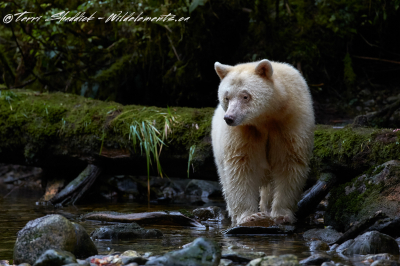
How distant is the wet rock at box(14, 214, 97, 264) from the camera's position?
3514 mm

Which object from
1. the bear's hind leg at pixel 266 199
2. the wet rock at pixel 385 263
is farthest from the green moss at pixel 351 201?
the wet rock at pixel 385 263

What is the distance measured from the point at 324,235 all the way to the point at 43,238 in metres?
2.72

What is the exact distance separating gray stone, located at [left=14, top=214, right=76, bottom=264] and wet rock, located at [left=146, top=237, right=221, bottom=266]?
0.79 meters

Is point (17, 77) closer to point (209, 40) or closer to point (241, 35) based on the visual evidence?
point (209, 40)

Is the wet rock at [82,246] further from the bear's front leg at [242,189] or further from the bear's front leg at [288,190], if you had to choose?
the bear's front leg at [288,190]

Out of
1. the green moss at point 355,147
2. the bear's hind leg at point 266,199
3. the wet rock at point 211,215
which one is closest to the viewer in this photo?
the green moss at point 355,147

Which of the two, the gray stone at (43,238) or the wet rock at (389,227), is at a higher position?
the gray stone at (43,238)

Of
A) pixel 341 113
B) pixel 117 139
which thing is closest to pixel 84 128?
pixel 117 139

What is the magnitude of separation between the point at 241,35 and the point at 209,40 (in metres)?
0.82

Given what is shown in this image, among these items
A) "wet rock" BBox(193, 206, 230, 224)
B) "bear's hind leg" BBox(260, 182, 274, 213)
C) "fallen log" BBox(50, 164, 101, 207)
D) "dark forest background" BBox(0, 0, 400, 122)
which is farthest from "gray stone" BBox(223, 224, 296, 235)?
"dark forest background" BBox(0, 0, 400, 122)

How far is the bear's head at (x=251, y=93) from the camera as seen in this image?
4.74 metres

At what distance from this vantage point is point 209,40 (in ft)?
31.9

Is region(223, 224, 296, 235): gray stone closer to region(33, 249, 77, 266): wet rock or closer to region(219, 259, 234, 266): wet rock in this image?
region(219, 259, 234, 266): wet rock

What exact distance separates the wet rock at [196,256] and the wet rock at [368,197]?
1876mm
